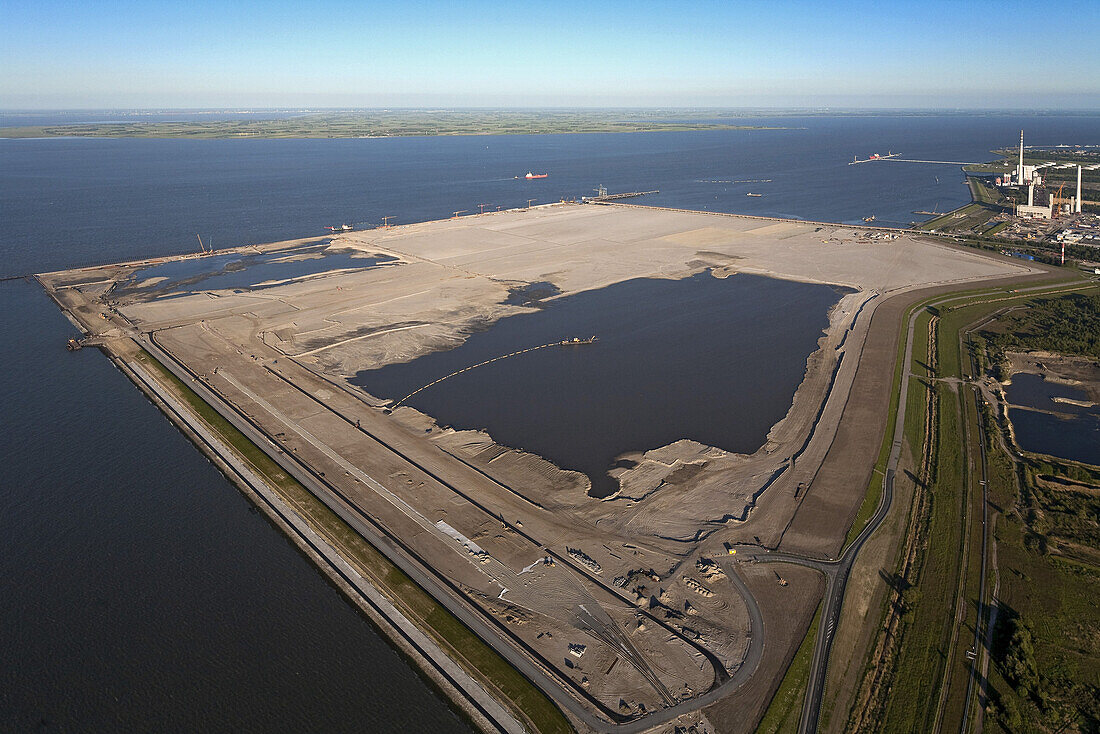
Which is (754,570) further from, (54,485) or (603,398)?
(54,485)

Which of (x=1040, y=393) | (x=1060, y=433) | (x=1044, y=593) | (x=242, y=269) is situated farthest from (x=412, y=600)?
(x=242, y=269)

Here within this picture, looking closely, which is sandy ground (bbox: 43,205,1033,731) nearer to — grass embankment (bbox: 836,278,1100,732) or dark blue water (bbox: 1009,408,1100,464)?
grass embankment (bbox: 836,278,1100,732)

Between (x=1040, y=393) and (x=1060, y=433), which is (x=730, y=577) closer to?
(x=1060, y=433)

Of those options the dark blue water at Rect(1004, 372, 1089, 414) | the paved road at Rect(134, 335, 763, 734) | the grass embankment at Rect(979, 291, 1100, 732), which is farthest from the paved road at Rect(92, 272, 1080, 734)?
the dark blue water at Rect(1004, 372, 1089, 414)

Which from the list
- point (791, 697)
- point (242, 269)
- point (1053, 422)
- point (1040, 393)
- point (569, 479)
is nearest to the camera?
point (791, 697)

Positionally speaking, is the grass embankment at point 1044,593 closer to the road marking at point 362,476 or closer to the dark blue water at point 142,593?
the road marking at point 362,476
